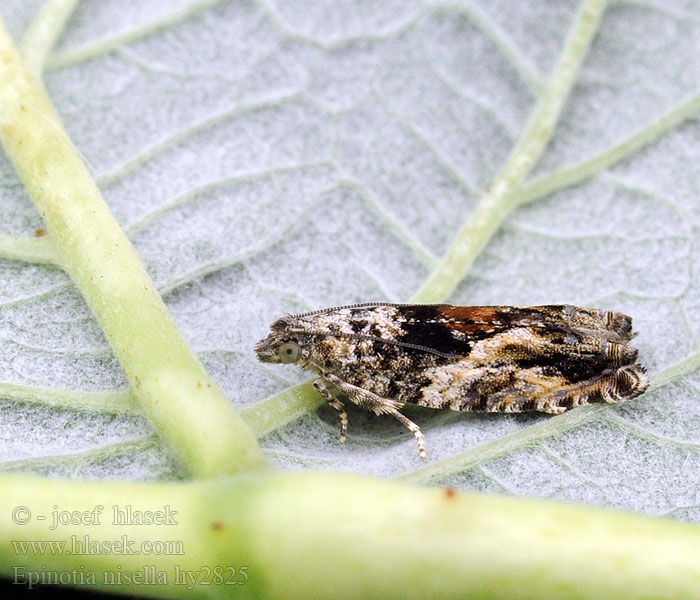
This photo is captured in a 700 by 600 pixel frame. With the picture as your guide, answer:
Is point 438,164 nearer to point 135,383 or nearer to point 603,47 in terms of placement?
point 603,47

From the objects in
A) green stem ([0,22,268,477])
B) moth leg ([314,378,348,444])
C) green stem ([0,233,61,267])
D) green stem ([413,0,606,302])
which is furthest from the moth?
green stem ([0,233,61,267])

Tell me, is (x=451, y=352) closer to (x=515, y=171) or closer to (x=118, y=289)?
(x=515, y=171)

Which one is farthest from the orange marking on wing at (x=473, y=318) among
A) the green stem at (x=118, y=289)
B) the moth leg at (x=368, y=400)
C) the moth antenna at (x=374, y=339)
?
the green stem at (x=118, y=289)

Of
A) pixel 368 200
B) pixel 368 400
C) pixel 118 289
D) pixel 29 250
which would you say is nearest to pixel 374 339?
pixel 368 400

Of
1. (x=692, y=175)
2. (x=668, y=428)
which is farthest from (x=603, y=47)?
(x=668, y=428)

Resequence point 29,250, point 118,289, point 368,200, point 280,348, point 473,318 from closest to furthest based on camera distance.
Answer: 1. point 118,289
2. point 29,250
3. point 280,348
4. point 473,318
5. point 368,200

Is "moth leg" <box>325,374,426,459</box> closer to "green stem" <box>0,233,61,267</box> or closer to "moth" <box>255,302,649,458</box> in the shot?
"moth" <box>255,302,649,458</box>

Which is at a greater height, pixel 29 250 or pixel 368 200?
pixel 368 200
